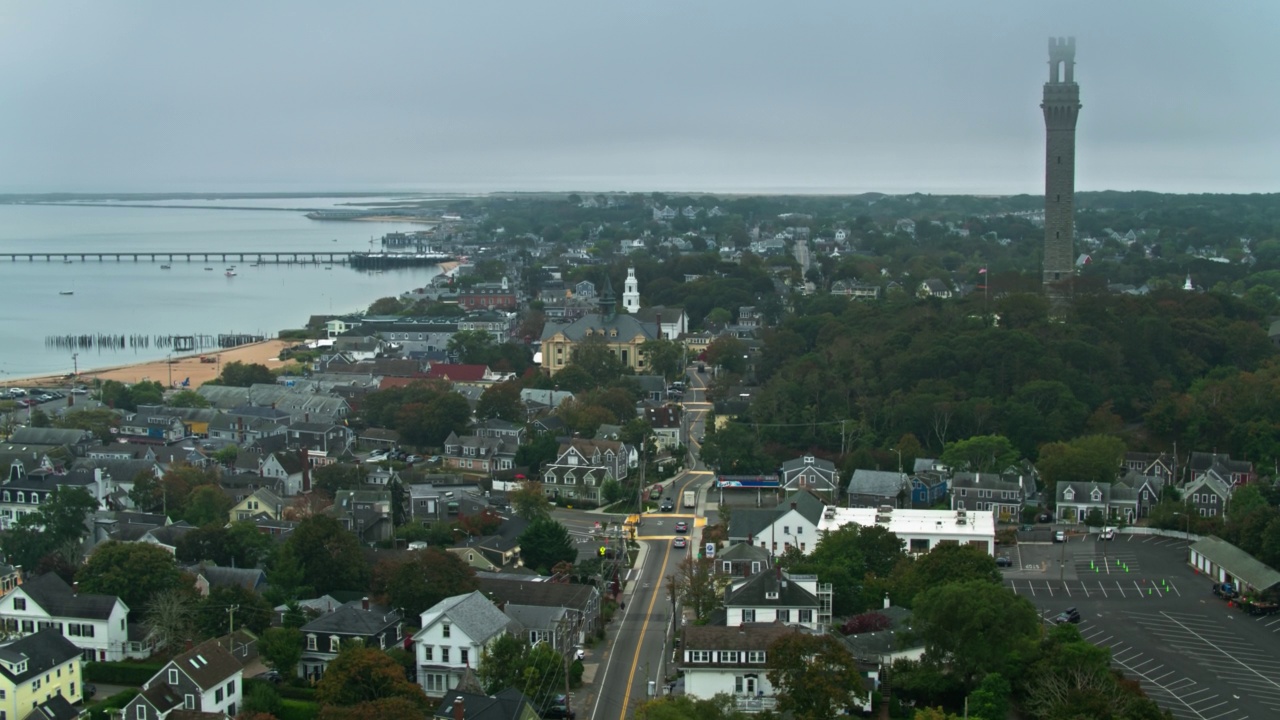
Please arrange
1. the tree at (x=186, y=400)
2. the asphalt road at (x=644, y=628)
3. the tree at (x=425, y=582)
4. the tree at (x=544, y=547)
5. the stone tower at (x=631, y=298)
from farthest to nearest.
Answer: the stone tower at (x=631, y=298), the tree at (x=186, y=400), the tree at (x=544, y=547), the tree at (x=425, y=582), the asphalt road at (x=644, y=628)

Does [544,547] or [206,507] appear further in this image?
[206,507]

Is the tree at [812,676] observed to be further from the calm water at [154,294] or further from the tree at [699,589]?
the calm water at [154,294]

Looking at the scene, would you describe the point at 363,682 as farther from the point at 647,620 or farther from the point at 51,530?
the point at 51,530

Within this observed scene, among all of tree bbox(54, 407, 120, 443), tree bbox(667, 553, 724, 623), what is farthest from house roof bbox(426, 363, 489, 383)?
tree bbox(667, 553, 724, 623)

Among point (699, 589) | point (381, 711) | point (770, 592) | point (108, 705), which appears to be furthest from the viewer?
point (699, 589)

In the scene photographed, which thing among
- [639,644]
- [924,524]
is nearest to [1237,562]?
[924,524]

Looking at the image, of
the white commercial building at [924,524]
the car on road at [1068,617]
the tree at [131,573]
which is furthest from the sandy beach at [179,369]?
the car on road at [1068,617]
